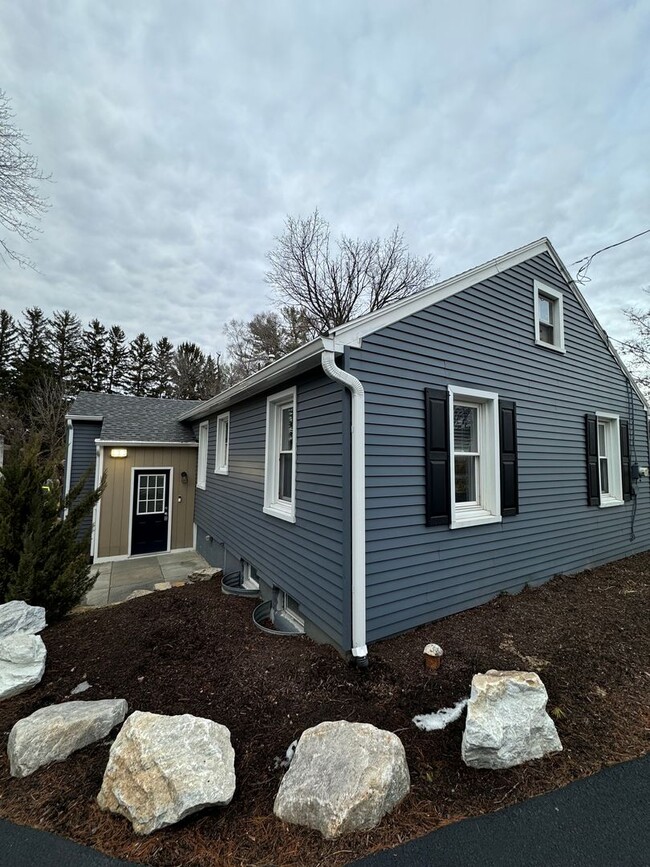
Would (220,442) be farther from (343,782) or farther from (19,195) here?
(343,782)

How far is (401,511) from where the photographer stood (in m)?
3.64

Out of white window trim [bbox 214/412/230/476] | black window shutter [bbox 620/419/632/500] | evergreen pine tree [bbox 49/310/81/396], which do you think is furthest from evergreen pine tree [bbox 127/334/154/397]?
black window shutter [bbox 620/419/632/500]

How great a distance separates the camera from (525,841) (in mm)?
1714

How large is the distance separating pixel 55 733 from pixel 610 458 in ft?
28.4

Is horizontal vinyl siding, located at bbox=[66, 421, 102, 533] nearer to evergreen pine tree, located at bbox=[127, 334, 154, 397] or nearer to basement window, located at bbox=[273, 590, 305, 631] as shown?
basement window, located at bbox=[273, 590, 305, 631]

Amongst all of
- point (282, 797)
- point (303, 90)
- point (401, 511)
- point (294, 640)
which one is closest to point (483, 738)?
point (282, 797)

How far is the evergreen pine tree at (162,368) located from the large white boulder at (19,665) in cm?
2664

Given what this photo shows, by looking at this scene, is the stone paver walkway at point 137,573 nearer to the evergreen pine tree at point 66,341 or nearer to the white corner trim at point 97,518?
the white corner trim at point 97,518

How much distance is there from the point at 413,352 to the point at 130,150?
702 centimetres

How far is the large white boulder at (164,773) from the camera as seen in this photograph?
1.77 meters

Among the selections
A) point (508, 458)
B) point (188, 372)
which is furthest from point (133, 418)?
point (188, 372)

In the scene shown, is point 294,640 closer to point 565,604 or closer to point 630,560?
point 565,604

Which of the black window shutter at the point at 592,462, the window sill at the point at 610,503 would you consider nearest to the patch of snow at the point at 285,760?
the black window shutter at the point at 592,462

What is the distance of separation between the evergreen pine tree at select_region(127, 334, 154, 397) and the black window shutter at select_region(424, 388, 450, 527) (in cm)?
2842
